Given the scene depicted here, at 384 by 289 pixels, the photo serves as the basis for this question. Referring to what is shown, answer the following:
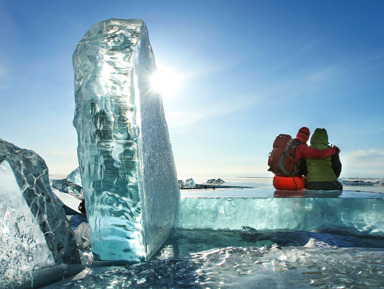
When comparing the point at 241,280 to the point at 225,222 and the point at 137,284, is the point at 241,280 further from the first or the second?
the point at 225,222

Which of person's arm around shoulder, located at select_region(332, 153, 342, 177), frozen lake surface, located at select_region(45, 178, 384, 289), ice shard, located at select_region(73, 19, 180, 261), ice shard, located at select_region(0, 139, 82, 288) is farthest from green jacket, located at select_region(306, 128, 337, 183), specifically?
ice shard, located at select_region(0, 139, 82, 288)

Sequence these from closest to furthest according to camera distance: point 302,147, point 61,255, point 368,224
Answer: point 61,255 → point 368,224 → point 302,147

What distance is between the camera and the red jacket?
441 cm

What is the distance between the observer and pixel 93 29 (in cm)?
→ 185

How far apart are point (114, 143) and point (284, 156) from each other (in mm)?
3468

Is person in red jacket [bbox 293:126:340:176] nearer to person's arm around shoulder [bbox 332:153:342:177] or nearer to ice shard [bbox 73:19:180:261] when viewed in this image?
person's arm around shoulder [bbox 332:153:342:177]

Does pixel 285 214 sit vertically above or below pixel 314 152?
below

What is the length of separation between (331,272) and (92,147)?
4.60 ft

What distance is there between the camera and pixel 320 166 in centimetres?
451

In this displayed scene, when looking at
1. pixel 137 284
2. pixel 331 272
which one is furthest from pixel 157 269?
pixel 331 272

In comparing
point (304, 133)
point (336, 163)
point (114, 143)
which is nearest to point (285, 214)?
point (114, 143)

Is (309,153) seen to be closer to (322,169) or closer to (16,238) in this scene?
(322,169)

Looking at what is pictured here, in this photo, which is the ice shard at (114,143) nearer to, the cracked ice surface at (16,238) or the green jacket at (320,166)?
the cracked ice surface at (16,238)

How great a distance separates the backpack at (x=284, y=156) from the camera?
15.0 ft
